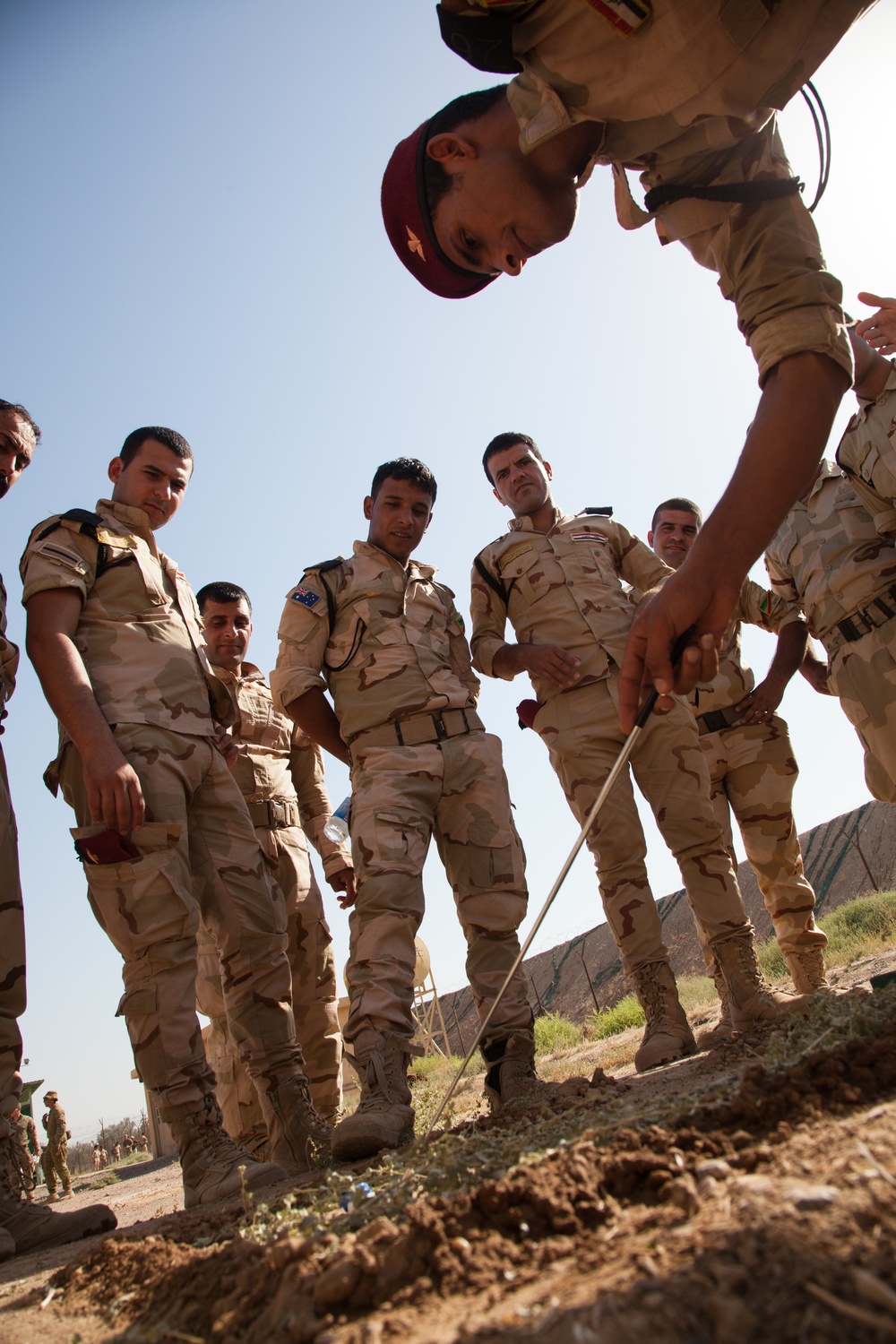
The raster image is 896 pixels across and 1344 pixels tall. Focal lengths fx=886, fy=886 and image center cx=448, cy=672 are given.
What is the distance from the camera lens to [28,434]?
3443 mm

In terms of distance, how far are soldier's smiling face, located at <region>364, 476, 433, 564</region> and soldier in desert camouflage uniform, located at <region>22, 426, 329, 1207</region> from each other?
35.2 inches

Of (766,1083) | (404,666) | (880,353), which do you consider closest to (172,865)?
(404,666)

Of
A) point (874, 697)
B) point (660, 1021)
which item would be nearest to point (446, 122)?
point (874, 697)

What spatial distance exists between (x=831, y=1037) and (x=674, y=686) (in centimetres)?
82

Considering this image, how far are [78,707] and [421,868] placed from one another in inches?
50.3

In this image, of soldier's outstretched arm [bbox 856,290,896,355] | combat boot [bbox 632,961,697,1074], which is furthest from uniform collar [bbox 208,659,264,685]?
soldier's outstretched arm [bbox 856,290,896,355]

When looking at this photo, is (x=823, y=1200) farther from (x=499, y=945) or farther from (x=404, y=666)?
(x=404, y=666)

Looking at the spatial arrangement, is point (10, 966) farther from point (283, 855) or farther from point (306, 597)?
point (283, 855)

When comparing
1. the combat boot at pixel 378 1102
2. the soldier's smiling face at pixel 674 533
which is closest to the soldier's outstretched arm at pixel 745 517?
the combat boot at pixel 378 1102

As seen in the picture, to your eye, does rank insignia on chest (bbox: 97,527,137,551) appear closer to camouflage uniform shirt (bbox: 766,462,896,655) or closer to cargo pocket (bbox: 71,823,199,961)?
cargo pocket (bbox: 71,823,199,961)

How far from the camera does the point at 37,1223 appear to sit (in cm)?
244

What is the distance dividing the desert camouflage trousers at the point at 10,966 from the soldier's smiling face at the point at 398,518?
1860 millimetres

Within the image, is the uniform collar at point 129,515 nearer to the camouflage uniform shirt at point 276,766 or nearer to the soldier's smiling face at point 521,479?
the camouflage uniform shirt at point 276,766

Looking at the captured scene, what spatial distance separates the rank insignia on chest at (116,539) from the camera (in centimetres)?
324
